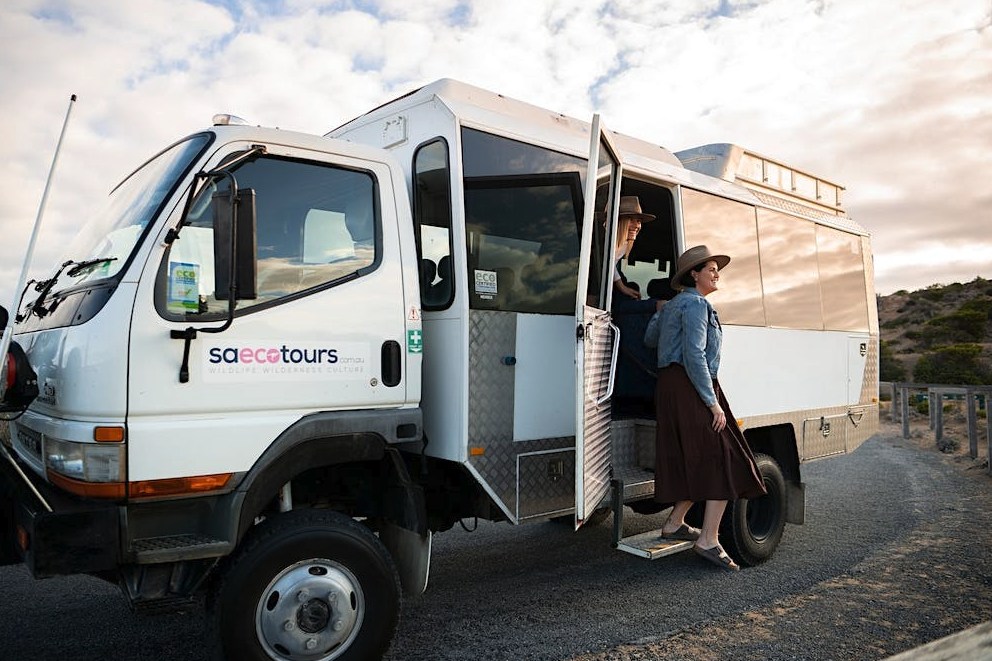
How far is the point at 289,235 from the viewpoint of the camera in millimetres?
3648

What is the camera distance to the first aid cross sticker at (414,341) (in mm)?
3918

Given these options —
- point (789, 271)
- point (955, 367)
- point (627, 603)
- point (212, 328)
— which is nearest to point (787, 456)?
point (789, 271)

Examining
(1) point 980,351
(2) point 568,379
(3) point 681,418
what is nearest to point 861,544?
(3) point 681,418

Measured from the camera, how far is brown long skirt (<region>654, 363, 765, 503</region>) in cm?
494

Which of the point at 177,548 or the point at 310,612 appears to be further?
the point at 310,612

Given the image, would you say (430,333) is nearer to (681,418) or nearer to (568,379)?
(568,379)

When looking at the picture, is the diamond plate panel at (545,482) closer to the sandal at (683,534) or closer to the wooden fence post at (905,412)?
the sandal at (683,534)

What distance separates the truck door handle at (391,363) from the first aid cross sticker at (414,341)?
6cm

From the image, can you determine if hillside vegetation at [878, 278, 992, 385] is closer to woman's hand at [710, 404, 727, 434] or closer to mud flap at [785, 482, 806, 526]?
mud flap at [785, 482, 806, 526]

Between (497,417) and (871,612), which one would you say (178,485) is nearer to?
(497,417)

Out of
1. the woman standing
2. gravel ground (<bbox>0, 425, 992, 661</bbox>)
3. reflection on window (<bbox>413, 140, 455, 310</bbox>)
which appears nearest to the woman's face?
the woman standing

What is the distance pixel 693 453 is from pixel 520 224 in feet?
6.23

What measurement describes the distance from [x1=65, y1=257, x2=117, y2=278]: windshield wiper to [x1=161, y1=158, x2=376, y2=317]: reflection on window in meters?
0.38

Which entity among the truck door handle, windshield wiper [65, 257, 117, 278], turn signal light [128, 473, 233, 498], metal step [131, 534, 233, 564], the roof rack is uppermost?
the roof rack
